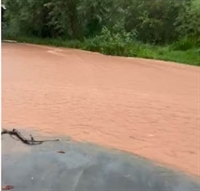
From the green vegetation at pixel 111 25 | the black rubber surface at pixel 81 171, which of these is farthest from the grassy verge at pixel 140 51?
the black rubber surface at pixel 81 171

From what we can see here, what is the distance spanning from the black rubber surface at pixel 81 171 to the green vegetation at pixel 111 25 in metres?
15.4

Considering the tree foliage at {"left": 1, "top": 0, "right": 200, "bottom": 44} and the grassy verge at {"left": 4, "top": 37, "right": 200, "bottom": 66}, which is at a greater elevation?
the tree foliage at {"left": 1, "top": 0, "right": 200, "bottom": 44}

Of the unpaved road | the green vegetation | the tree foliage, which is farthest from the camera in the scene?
the tree foliage

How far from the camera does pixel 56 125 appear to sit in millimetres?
7742

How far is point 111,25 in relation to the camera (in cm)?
2467

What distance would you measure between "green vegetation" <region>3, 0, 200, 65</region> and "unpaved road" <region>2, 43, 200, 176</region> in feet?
14.9

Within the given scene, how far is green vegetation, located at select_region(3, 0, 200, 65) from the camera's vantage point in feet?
72.6

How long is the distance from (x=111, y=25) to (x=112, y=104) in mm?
15014

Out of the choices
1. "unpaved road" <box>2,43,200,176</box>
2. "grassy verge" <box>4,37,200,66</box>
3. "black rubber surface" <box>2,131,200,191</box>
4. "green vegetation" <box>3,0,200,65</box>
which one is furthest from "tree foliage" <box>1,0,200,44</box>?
"black rubber surface" <box>2,131,200,191</box>

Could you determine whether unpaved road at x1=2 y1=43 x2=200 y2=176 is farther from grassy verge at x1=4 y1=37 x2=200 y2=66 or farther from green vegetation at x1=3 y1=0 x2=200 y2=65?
green vegetation at x1=3 y1=0 x2=200 y2=65

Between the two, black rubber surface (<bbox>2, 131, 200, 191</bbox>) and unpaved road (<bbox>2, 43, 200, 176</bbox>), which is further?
unpaved road (<bbox>2, 43, 200, 176</bbox>)

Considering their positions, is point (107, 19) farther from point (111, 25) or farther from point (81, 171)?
point (81, 171)

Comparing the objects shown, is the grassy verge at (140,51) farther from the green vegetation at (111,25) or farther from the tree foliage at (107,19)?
the tree foliage at (107,19)

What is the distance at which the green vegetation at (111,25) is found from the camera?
22125 mm
